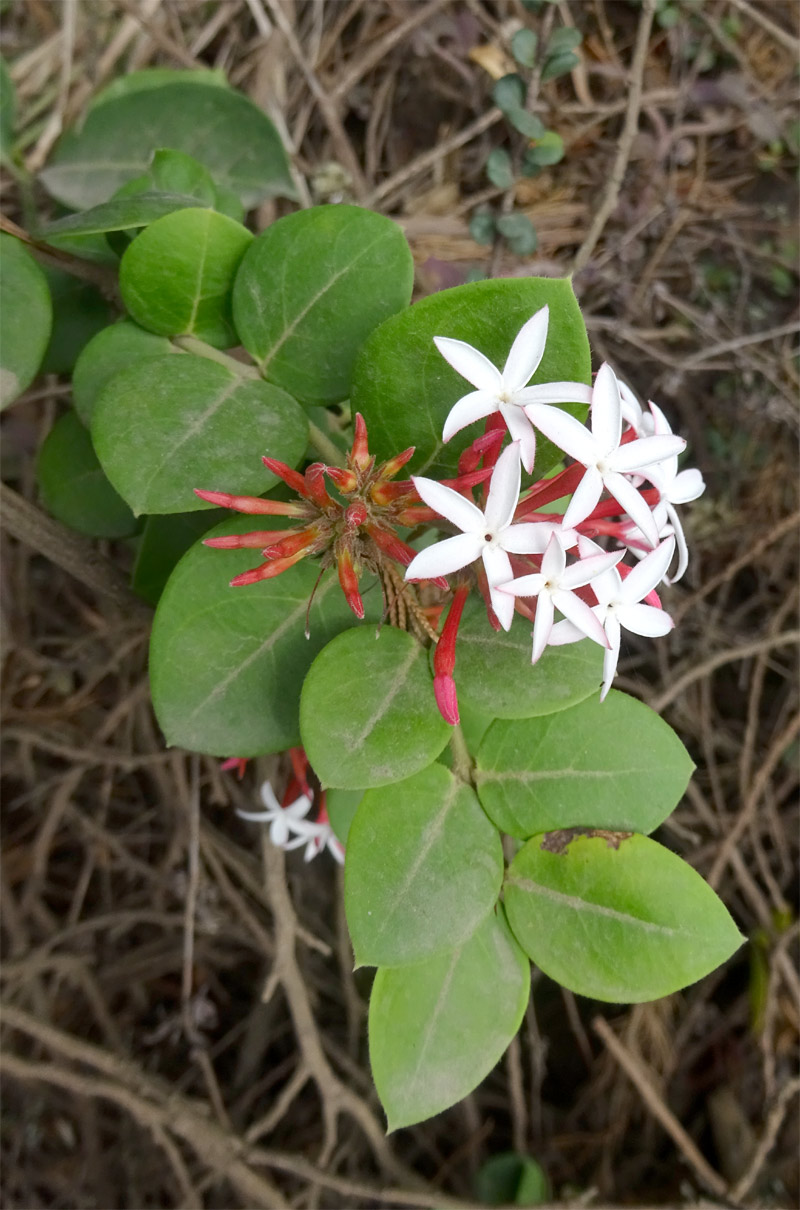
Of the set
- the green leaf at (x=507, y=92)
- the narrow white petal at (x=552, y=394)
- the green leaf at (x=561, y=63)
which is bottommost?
the narrow white petal at (x=552, y=394)

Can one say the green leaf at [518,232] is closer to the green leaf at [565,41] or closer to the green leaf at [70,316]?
the green leaf at [565,41]

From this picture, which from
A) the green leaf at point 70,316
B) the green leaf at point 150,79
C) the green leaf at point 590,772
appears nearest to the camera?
the green leaf at point 590,772

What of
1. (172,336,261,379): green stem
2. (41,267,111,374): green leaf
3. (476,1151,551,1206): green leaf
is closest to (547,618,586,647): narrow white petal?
(172,336,261,379): green stem

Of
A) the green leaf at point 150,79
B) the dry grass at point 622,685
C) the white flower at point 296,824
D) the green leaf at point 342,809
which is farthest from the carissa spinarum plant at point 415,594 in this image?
the dry grass at point 622,685

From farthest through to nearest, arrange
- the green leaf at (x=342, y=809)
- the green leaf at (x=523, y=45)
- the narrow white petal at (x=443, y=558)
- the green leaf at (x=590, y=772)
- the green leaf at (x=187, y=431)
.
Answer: the green leaf at (x=523, y=45) → the green leaf at (x=342, y=809) → the green leaf at (x=590, y=772) → the green leaf at (x=187, y=431) → the narrow white petal at (x=443, y=558)

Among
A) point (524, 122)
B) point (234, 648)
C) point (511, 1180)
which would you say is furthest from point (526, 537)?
point (511, 1180)

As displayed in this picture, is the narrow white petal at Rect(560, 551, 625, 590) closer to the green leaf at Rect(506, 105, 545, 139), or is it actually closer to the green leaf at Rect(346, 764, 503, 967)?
the green leaf at Rect(346, 764, 503, 967)

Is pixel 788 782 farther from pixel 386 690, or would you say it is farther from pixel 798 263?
pixel 386 690
